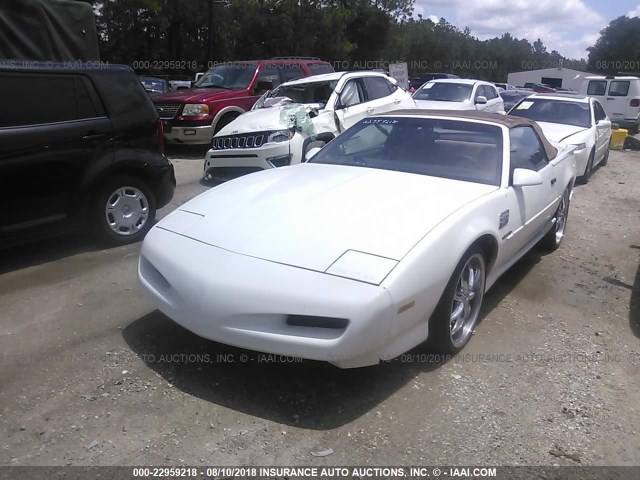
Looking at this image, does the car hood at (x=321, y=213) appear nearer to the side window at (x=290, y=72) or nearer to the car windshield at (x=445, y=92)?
the side window at (x=290, y=72)

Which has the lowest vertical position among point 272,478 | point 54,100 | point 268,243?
point 272,478

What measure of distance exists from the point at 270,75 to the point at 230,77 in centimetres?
84

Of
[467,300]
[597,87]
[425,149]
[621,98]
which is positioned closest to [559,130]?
[425,149]

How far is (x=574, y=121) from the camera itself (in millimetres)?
9914

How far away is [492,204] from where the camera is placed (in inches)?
148

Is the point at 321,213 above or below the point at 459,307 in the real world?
above

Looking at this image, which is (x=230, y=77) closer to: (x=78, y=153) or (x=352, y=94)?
(x=352, y=94)

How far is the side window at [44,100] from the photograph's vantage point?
4.55m

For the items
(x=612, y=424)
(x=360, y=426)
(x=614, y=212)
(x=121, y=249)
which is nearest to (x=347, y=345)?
(x=360, y=426)

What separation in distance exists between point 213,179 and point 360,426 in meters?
6.05

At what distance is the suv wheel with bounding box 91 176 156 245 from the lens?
5.23 m

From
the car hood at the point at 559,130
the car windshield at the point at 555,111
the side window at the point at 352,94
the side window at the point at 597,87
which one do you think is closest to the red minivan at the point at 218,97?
the side window at the point at 352,94

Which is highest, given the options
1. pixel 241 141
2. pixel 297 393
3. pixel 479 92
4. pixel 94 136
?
pixel 479 92

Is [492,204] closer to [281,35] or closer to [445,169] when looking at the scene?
[445,169]
